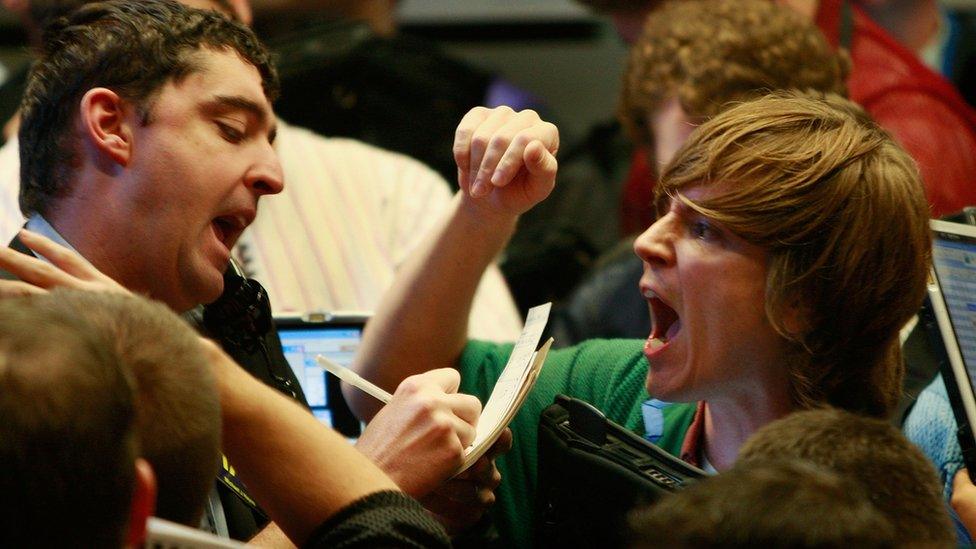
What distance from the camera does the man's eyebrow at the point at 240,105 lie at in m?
1.64

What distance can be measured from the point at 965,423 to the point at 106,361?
3.48 ft

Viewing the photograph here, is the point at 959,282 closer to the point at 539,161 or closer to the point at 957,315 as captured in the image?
the point at 957,315

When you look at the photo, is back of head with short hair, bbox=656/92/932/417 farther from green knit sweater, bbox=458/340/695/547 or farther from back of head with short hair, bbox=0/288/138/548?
back of head with short hair, bbox=0/288/138/548

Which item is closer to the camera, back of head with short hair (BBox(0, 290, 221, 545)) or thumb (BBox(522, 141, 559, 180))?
back of head with short hair (BBox(0, 290, 221, 545))

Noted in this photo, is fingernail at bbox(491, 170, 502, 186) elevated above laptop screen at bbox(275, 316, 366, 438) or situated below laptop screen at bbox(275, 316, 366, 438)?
above

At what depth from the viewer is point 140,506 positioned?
3.07ft

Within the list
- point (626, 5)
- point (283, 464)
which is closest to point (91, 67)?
point (283, 464)

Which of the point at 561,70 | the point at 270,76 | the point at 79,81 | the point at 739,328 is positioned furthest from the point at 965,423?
the point at 561,70

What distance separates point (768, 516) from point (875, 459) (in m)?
0.26

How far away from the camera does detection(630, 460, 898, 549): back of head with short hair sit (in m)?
0.85

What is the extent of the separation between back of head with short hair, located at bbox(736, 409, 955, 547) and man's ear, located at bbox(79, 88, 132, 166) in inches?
34.8

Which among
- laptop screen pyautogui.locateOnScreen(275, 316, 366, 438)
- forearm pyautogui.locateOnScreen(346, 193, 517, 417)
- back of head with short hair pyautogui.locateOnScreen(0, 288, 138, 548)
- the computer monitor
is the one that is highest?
back of head with short hair pyautogui.locateOnScreen(0, 288, 138, 548)

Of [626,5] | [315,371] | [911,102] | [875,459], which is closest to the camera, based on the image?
[875,459]

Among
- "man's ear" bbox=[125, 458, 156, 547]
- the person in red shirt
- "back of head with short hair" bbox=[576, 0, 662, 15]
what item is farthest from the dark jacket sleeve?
"back of head with short hair" bbox=[576, 0, 662, 15]
